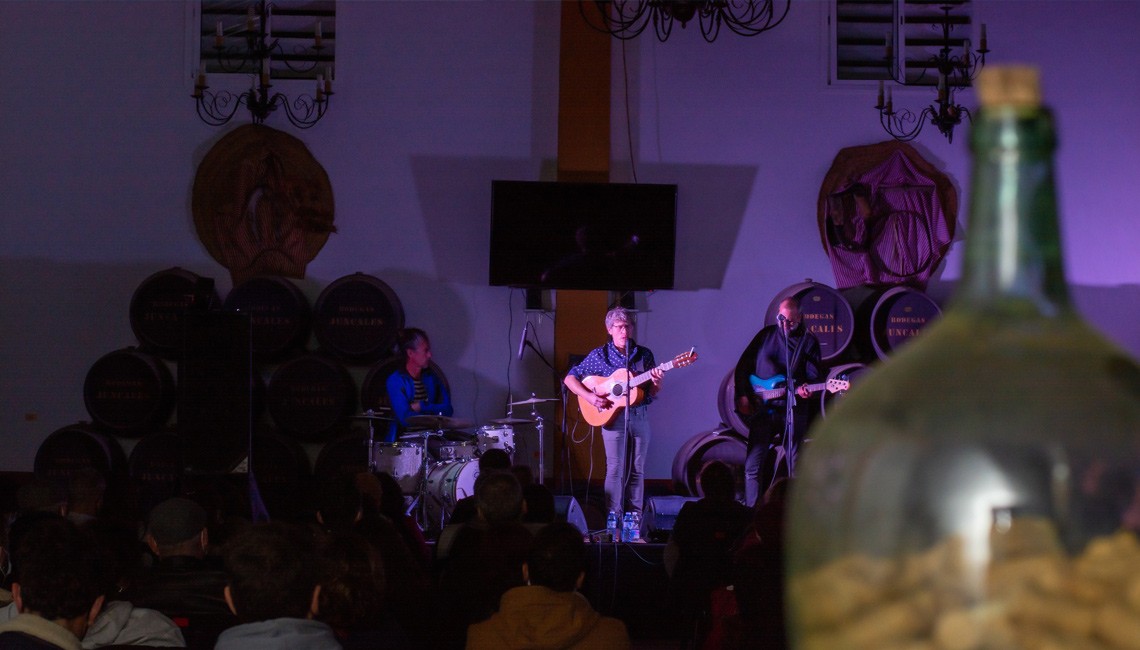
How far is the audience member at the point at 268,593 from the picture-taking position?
2.48 m

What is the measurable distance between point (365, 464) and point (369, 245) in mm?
1878

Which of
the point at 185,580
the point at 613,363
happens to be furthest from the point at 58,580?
the point at 613,363

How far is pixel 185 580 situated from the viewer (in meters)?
3.61

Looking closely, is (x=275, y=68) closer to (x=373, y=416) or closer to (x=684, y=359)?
(x=373, y=416)

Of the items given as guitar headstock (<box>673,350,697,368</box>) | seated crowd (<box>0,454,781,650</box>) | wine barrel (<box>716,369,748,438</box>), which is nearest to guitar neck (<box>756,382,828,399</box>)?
guitar headstock (<box>673,350,697,368</box>)

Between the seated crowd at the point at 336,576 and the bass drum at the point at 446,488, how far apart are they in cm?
158

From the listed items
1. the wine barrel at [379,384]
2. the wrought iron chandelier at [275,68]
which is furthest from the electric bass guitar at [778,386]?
the wrought iron chandelier at [275,68]

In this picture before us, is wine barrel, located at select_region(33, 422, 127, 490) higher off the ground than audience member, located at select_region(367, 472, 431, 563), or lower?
lower

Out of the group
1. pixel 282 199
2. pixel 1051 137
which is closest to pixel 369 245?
pixel 282 199

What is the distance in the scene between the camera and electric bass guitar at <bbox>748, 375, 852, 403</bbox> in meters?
7.93

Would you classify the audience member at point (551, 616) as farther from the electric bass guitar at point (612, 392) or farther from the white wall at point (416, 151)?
the white wall at point (416, 151)

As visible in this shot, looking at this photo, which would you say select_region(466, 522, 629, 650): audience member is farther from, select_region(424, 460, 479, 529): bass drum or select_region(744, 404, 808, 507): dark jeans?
select_region(744, 404, 808, 507): dark jeans

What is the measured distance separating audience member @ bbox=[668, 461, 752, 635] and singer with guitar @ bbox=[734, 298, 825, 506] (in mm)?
3119

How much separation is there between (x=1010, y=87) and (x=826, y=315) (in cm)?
874
